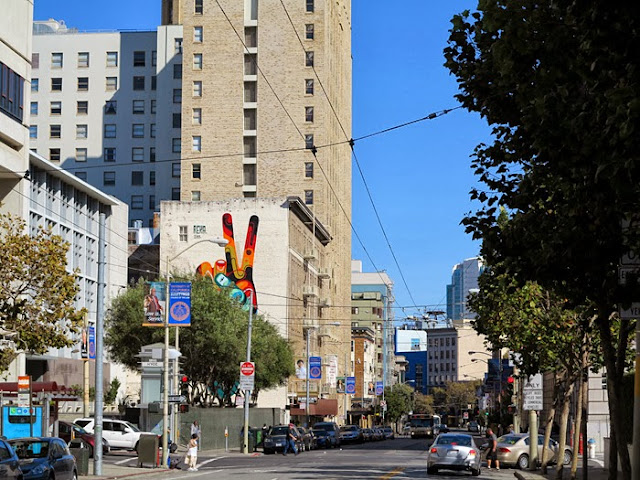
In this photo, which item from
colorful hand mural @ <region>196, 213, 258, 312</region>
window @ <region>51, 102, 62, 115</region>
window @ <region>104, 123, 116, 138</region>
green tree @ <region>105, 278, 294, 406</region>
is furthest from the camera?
window @ <region>104, 123, 116, 138</region>

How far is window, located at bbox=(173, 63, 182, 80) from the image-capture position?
410 ft

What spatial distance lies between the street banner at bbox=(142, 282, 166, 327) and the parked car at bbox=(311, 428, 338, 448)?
30.5 m

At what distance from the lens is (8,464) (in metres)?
22.6

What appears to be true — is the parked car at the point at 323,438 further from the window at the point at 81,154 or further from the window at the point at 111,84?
the window at the point at 111,84

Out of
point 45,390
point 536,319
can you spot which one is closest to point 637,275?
point 536,319

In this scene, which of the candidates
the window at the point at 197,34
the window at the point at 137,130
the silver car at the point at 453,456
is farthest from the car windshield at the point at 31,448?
the window at the point at 137,130

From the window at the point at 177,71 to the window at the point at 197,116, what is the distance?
19060 millimetres

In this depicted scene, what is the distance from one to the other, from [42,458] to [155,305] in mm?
18189

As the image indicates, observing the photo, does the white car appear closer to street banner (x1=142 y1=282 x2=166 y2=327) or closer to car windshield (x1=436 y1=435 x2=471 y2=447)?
street banner (x1=142 y1=282 x2=166 y2=327)

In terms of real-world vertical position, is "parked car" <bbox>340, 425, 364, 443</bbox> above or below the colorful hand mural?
below

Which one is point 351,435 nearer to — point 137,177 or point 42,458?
point 137,177

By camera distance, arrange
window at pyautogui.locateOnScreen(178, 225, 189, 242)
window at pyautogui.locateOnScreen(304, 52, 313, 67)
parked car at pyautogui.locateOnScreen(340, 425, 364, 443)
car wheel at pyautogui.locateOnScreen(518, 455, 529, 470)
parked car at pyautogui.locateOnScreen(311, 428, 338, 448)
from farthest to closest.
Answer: window at pyautogui.locateOnScreen(304, 52, 313, 67) < window at pyautogui.locateOnScreen(178, 225, 189, 242) < parked car at pyautogui.locateOnScreen(340, 425, 364, 443) < parked car at pyautogui.locateOnScreen(311, 428, 338, 448) < car wheel at pyautogui.locateOnScreen(518, 455, 529, 470)

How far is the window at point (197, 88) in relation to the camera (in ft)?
352

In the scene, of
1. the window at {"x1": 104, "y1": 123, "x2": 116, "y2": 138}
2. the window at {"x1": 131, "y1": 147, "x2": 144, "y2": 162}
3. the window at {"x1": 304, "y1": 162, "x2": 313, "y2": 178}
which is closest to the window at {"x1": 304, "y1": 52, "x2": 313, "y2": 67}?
the window at {"x1": 304, "y1": 162, "x2": 313, "y2": 178}
